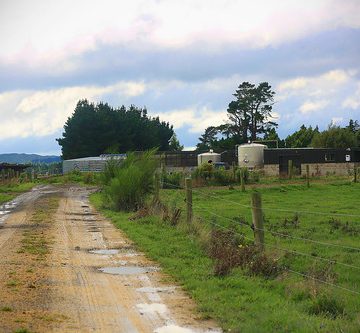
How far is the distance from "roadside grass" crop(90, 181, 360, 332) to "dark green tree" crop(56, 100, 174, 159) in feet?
196

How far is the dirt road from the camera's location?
5789 mm

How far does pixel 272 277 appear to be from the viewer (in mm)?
8289

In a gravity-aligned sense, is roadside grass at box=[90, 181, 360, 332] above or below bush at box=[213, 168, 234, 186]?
below

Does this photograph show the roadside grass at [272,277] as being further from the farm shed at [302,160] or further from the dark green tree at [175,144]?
the dark green tree at [175,144]

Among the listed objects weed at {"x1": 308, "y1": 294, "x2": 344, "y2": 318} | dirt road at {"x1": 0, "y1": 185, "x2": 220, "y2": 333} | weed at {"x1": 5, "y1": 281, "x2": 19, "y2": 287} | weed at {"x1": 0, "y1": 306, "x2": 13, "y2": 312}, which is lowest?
weed at {"x1": 308, "y1": 294, "x2": 344, "y2": 318}

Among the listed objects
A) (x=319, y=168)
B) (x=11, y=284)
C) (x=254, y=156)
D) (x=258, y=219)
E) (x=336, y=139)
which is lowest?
(x=11, y=284)

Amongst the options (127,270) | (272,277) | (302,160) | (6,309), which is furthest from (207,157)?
(6,309)

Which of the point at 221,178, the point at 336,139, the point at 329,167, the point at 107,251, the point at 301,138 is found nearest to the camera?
the point at 107,251

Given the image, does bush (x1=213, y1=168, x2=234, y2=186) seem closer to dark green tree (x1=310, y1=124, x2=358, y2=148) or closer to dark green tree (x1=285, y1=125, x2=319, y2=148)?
dark green tree (x1=310, y1=124, x2=358, y2=148)

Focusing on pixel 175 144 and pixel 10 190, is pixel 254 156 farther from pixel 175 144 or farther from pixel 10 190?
pixel 175 144

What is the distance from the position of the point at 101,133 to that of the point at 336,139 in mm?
36718

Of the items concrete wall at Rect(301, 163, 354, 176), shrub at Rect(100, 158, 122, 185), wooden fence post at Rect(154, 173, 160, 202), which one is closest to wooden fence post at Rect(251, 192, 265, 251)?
wooden fence post at Rect(154, 173, 160, 202)

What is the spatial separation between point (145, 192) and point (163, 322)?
47.0 ft

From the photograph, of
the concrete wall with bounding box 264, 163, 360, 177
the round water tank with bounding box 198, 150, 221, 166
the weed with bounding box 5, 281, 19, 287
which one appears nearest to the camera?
the weed with bounding box 5, 281, 19, 287
